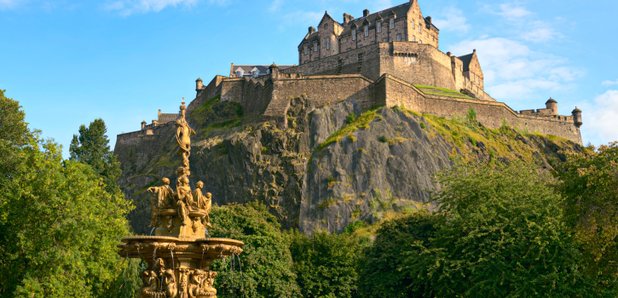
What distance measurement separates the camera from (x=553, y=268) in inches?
1193

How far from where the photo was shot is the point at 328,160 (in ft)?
220

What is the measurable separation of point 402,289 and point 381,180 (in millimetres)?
27297

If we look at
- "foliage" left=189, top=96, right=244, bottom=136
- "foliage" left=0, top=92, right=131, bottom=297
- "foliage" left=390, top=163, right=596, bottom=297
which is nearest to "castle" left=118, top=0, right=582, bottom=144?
"foliage" left=189, top=96, right=244, bottom=136

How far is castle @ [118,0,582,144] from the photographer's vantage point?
74.2 meters

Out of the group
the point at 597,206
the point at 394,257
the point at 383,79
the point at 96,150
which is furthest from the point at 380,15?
the point at 597,206

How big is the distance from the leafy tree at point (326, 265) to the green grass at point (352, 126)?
58.1 ft

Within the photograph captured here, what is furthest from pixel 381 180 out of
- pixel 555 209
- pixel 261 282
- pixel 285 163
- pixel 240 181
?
pixel 555 209

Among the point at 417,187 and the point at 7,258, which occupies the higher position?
the point at 417,187

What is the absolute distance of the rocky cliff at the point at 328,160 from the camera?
6431cm

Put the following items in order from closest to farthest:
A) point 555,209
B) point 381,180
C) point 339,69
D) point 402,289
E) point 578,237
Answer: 1. point 578,237
2. point 555,209
3. point 402,289
4. point 381,180
5. point 339,69

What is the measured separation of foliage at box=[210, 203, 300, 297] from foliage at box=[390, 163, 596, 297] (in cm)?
1091

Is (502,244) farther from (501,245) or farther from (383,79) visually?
(383,79)

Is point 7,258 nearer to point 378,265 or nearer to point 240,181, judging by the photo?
point 378,265

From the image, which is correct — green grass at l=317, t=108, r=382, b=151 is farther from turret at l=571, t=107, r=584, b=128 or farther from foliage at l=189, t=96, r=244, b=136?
turret at l=571, t=107, r=584, b=128
